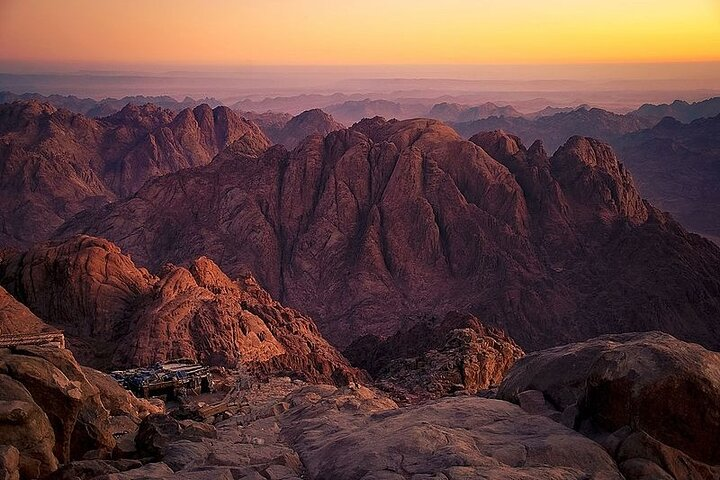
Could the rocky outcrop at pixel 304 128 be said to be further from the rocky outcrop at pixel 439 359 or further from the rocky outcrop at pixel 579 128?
the rocky outcrop at pixel 439 359

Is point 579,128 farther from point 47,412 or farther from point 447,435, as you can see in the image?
point 47,412

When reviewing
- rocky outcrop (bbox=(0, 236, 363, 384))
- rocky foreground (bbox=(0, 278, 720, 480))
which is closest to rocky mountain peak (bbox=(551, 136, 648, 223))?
rocky outcrop (bbox=(0, 236, 363, 384))

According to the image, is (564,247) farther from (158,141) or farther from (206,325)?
(158,141)

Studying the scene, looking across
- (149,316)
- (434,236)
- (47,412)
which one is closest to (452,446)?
(47,412)

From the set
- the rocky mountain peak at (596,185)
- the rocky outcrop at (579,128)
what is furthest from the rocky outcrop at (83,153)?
the rocky outcrop at (579,128)

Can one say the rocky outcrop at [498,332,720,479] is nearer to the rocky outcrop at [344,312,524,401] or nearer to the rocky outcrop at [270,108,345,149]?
the rocky outcrop at [344,312,524,401]

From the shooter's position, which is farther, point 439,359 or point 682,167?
point 682,167
